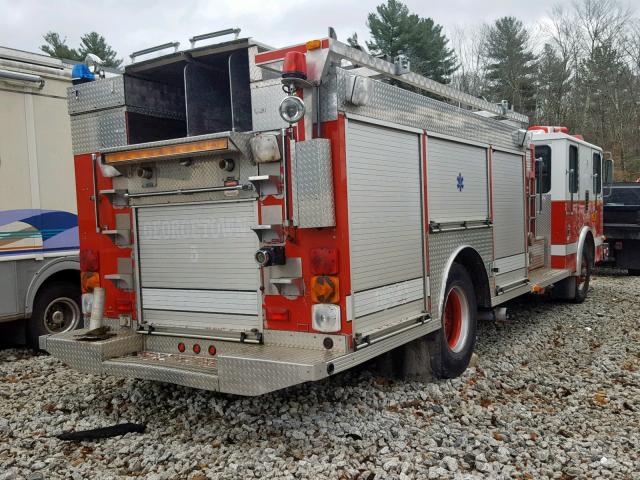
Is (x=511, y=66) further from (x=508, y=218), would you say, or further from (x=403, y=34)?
(x=508, y=218)

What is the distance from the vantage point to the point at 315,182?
3.89m

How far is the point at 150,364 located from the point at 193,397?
2.51 feet

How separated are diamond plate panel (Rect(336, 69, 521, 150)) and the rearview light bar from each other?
0.87m

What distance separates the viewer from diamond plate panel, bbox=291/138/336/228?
388 cm

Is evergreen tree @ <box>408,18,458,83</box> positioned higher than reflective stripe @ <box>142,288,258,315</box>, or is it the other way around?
evergreen tree @ <box>408,18,458,83</box>

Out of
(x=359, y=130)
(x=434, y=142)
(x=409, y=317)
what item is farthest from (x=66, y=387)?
(x=434, y=142)

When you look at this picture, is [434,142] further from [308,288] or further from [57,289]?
[57,289]

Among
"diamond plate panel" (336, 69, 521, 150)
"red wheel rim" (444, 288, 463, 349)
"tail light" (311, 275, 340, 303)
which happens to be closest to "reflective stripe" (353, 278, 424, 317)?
"tail light" (311, 275, 340, 303)

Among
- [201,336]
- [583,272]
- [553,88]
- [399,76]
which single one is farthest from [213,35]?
[553,88]

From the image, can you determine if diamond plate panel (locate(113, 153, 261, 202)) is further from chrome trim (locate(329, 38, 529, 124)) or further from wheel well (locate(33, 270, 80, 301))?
wheel well (locate(33, 270, 80, 301))

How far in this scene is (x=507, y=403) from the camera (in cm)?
495

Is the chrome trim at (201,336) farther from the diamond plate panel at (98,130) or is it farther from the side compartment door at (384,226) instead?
the diamond plate panel at (98,130)

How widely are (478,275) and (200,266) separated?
281 cm

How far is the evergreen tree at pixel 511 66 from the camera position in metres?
36.1
